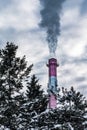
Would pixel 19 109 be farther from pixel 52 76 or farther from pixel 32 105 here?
pixel 52 76

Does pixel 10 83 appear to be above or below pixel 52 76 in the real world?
below

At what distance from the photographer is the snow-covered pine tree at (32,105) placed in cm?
4122

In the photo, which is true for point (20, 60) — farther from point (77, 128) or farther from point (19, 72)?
point (77, 128)

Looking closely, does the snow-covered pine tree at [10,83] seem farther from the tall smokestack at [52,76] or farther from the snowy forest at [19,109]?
the tall smokestack at [52,76]

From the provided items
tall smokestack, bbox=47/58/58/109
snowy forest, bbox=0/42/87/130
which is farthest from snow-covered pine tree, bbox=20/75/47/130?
tall smokestack, bbox=47/58/58/109

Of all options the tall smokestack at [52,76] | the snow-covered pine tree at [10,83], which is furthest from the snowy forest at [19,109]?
the tall smokestack at [52,76]

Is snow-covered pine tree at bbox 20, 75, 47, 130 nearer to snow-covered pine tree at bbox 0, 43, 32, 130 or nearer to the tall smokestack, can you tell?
snow-covered pine tree at bbox 0, 43, 32, 130

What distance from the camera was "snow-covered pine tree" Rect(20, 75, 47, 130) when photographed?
41219 mm

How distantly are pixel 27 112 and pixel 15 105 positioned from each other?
3895mm

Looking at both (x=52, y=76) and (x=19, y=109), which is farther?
(x=52, y=76)

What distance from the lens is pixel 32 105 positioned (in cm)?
4662

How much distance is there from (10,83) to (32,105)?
6.52 meters

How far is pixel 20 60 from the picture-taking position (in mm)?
42469

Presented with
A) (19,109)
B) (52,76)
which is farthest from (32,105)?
(52,76)
